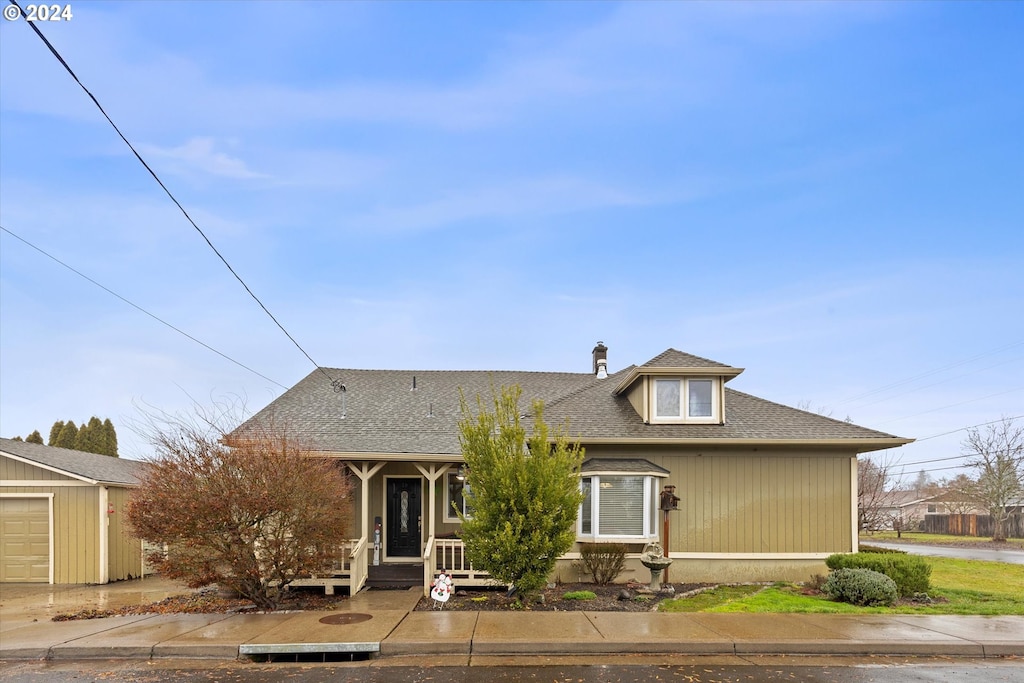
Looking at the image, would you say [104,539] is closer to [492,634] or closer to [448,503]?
[448,503]

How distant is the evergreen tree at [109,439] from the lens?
99.1ft

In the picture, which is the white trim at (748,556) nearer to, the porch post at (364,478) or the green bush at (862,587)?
the green bush at (862,587)

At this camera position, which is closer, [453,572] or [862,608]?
[862,608]

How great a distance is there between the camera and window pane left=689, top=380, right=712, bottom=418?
1534 centimetres

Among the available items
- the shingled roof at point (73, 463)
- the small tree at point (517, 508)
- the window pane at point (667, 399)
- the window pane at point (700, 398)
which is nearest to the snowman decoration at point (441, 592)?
the small tree at point (517, 508)

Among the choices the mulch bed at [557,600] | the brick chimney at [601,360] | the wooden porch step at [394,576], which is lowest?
the wooden porch step at [394,576]

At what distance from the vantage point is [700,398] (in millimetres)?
15422

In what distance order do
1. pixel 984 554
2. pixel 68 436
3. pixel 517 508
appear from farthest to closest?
pixel 68 436
pixel 984 554
pixel 517 508

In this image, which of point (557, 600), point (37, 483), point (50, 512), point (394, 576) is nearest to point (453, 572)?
point (394, 576)

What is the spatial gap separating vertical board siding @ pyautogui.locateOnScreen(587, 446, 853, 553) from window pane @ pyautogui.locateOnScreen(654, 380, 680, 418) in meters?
1.07

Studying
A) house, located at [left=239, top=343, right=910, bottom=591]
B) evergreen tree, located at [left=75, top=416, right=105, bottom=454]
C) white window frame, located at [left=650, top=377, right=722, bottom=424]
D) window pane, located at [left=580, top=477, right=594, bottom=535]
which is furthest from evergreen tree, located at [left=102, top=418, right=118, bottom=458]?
white window frame, located at [left=650, top=377, right=722, bottom=424]

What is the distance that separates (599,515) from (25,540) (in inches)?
521

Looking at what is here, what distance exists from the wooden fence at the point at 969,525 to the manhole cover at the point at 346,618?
37.1m

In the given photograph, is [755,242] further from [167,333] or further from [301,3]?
[167,333]
